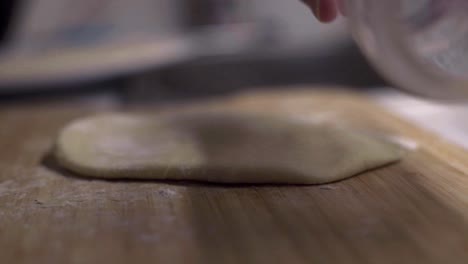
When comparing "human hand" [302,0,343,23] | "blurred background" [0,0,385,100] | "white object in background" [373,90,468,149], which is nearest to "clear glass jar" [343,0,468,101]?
"human hand" [302,0,343,23]

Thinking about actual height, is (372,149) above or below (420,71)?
below

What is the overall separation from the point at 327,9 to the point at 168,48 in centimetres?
77

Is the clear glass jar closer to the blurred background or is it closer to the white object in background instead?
the white object in background

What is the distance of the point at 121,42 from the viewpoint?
1.43m

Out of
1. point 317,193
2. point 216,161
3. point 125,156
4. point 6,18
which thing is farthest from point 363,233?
point 6,18

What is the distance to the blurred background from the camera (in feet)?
4.21

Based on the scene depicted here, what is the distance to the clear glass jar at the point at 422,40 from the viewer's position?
22.3 inches

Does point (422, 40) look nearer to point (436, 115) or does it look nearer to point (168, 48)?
point (436, 115)

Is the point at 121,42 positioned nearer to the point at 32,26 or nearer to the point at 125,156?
the point at 32,26

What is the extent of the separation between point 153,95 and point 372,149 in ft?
2.58

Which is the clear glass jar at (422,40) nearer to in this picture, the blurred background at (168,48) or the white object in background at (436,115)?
the white object in background at (436,115)

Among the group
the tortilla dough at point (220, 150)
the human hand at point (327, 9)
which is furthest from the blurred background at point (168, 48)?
the human hand at point (327, 9)

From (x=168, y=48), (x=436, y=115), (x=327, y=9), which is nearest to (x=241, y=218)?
(x=327, y=9)

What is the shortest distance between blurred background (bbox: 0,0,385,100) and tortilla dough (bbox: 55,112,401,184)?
46 cm
